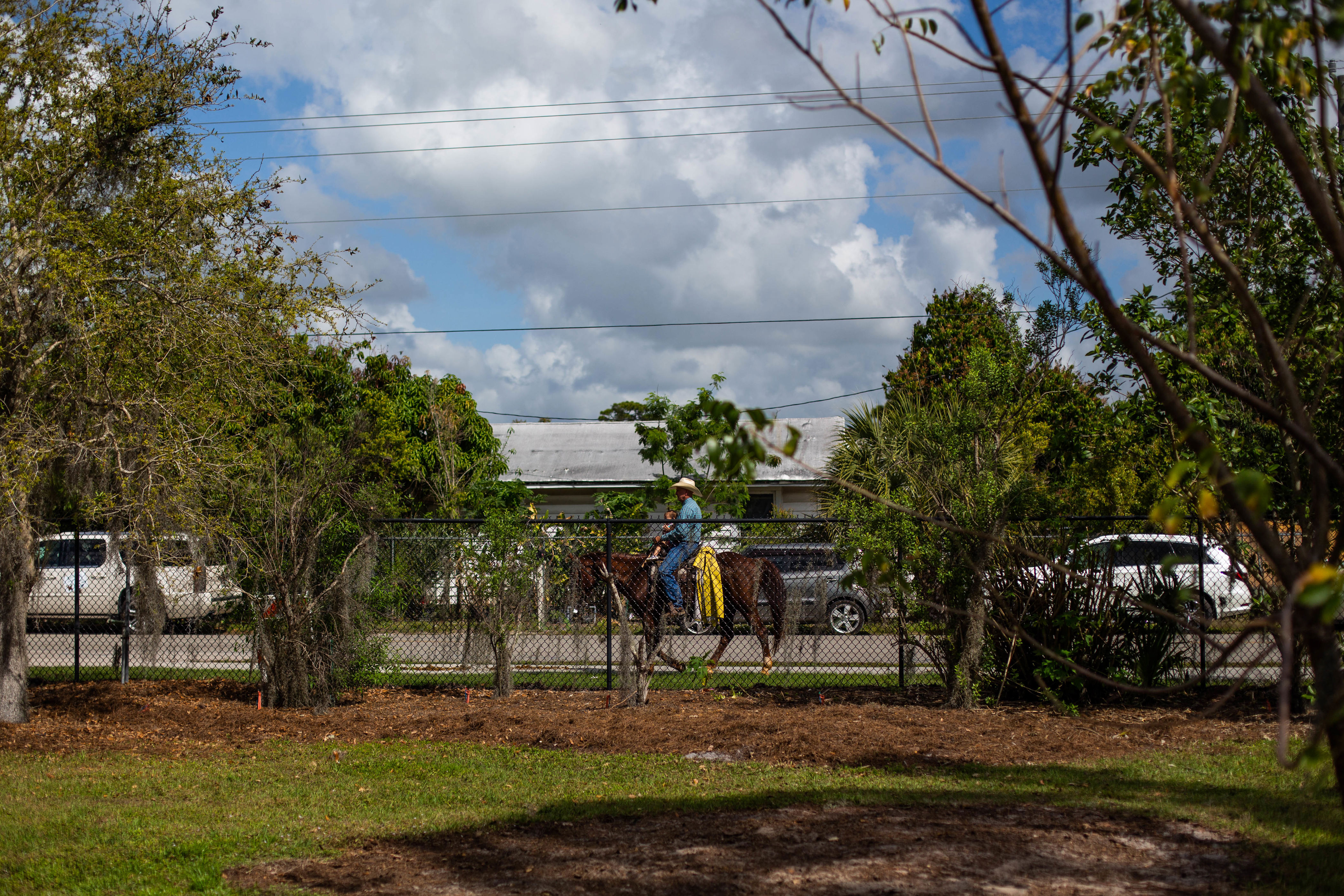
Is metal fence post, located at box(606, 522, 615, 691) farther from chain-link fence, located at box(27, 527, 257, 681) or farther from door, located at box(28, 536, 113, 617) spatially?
door, located at box(28, 536, 113, 617)

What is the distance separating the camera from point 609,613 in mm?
10008

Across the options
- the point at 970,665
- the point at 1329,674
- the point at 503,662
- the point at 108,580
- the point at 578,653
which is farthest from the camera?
the point at 108,580

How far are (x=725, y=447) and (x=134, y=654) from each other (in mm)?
10470

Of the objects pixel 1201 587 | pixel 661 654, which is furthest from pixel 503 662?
pixel 1201 587

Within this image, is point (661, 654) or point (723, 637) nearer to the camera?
point (661, 654)

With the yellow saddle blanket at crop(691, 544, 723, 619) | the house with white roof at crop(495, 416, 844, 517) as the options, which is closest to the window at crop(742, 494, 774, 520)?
the house with white roof at crop(495, 416, 844, 517)

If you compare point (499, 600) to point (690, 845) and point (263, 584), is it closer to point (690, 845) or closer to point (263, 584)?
point (263, 584)

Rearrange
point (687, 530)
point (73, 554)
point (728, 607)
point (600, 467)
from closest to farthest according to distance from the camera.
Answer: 1. point (687, 530)
2. point (728, 607)
3. point (73, 554)
4. point (600, 467)

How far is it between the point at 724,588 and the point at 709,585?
10.6 inches

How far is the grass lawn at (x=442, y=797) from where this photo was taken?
4898mm

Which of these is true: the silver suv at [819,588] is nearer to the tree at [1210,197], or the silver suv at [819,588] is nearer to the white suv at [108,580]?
the white suv at [108,580]

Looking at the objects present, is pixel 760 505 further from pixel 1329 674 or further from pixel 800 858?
pixel 1329 674

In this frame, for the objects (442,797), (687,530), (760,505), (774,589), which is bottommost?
(442,797)

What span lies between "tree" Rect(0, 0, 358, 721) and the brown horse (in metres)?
3.62
